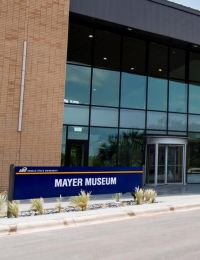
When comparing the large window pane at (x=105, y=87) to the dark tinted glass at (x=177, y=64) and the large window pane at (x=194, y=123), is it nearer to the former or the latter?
the dark tinted glass at (x=177, y=64)

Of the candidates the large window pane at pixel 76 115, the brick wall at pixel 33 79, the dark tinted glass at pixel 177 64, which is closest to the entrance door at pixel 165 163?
the large window pane at pixel 76 115

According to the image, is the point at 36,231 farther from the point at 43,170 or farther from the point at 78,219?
the point at 43,170

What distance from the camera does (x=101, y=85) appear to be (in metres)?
20.2

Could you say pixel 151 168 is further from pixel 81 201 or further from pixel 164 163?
pixel 81 201

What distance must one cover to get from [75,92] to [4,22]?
5.97 metres

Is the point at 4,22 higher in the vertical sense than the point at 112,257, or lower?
higher

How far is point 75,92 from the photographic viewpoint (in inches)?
770

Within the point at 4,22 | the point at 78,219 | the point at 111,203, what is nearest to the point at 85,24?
the point at 4,22

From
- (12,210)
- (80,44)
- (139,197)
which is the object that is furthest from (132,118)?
(12,210)

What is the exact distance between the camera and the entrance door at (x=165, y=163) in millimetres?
21016

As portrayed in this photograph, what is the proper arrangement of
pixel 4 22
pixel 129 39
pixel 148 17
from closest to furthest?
pixel 4 22
pixel 148 17
pixel 129 39

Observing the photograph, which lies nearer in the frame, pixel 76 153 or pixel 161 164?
pixel 76 153

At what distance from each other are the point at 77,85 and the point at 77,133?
2.56 m

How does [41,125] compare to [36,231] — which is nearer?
[36,231]
